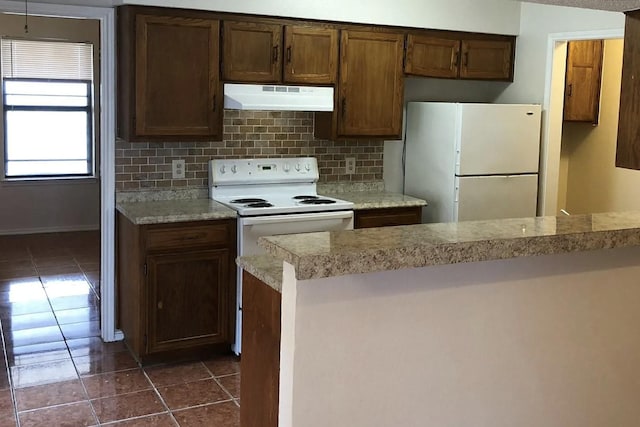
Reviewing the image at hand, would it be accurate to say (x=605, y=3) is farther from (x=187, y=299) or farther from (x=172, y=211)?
(x=187, y=299)

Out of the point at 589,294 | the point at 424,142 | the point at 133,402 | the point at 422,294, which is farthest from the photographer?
the point at 424,142

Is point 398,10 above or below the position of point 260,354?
above

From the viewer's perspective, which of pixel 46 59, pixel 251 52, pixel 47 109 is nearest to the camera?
pixel 251 52

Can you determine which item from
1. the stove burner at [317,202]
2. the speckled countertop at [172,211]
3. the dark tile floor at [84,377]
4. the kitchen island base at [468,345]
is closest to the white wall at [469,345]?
the kitchen island base at [468,345]

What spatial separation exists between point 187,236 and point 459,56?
2.30m

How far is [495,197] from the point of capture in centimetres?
505

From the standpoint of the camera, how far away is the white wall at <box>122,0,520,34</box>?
4.37 metres

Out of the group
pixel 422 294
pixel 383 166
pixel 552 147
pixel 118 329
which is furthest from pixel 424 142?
pixel 422 294

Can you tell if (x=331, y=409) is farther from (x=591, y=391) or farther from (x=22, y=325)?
(x=22, y=325)

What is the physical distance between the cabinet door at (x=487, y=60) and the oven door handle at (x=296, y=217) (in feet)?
4.75

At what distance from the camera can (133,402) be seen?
3785mm

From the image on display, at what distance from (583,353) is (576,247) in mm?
423

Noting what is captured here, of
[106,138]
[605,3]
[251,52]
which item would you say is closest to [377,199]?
[251,52]

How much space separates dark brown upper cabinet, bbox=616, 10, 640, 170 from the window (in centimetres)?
653
